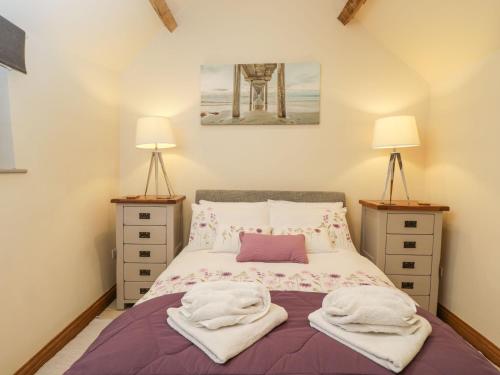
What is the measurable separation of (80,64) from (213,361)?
235 cm

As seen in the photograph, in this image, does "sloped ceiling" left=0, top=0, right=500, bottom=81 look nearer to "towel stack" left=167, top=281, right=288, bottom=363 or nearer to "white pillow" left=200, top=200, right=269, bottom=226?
"white pillow" left=200, top=200, right=269, bottom=226

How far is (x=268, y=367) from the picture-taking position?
908 millimetres

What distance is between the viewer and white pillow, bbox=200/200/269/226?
→ 236cm

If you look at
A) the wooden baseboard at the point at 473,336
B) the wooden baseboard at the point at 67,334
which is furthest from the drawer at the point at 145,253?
the wooden baseboard at the point at 473,336

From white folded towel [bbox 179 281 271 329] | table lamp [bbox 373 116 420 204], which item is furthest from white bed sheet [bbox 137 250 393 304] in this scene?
table lamp [bbox 373 116 420 204]

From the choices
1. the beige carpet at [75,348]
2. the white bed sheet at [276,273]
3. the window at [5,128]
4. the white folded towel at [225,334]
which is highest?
the window at [5,128]

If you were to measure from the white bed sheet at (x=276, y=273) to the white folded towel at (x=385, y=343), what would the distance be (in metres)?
0.43

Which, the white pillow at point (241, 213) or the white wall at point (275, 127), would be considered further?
the white wall at point (275, 127)

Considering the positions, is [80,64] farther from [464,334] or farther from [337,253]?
[464,334]

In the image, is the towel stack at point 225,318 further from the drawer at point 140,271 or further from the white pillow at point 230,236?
the drawer at point 140,271

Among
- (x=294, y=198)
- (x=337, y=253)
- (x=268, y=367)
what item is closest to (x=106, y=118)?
(x=294, y=198)

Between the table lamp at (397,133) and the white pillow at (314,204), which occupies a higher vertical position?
the table lamp at (397,133)

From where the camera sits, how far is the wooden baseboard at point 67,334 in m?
1.73

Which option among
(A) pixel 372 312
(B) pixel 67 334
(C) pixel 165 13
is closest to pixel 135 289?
(B) pixel 67 334
